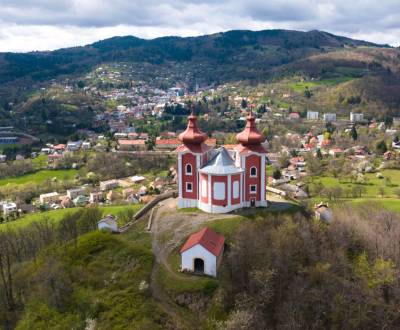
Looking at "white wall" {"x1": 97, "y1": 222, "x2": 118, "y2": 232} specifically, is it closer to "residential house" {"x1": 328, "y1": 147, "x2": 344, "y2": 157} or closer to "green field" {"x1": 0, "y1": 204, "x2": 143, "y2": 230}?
"green field" {"x1": 0, "y1": 204, "x2": 143, "y2": 230}

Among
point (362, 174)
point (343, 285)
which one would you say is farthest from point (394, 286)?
point (362, 174)

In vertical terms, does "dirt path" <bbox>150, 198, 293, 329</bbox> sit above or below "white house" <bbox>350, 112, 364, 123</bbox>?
below

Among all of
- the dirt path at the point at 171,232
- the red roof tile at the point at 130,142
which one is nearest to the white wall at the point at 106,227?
the dirt path at the point at 171,232

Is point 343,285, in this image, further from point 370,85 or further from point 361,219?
point 370,85

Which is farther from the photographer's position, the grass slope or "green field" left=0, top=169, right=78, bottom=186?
"green field" left=0, top=169, right=78, bottom=186

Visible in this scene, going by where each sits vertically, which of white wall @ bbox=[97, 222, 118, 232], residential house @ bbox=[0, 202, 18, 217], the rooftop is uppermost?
the rooftop

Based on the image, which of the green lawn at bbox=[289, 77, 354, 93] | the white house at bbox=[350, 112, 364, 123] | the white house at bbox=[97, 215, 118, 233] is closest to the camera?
the white house at bbox=[97, 215, 118, 233]

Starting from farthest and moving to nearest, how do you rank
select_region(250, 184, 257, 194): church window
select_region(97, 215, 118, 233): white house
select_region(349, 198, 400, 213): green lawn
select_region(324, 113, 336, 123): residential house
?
select_region(324, 113, 336, 123): residential house
select_region(349, 198, 400, 213): green lawn
select_region(250, 184, 257, 194): church window
select_region(97, 215, 118, 233): white house

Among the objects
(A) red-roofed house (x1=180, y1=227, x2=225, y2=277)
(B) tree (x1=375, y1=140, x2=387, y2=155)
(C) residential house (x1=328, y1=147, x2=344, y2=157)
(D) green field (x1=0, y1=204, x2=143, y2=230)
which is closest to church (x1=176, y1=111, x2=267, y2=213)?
(A) red-roofed house (x1=180, y1=227, x2=225, y2=277)
